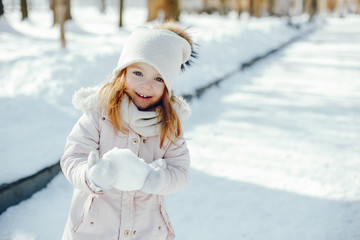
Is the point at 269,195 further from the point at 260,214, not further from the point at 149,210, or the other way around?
the point at 149,210

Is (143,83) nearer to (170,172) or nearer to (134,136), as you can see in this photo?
(134,136)

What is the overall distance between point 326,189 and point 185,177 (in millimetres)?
2241

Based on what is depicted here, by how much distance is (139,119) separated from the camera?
173cm

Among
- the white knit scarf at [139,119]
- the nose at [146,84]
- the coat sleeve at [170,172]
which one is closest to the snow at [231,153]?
the coat sleeve at [170,172]

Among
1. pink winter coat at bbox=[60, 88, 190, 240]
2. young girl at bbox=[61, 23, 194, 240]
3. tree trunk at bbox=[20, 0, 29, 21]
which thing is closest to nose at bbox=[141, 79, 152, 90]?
young girl at bbox=[61, 23, 194, 240]

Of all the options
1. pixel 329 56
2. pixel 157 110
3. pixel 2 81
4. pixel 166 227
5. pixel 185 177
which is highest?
pixel 157 110

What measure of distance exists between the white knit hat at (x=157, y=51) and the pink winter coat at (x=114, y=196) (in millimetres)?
293

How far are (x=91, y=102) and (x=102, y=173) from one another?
50 cm

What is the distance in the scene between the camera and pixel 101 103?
1742 mm

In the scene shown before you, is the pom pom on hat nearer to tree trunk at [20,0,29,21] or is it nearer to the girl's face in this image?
the girl's face

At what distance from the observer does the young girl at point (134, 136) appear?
65.1 inches

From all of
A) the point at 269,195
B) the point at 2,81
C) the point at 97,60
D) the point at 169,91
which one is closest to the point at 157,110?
the point at 169,91

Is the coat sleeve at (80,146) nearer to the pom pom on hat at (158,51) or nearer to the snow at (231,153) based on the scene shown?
the pom pom on hat at (158,51)

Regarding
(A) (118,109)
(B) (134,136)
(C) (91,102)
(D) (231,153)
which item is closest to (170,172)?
(B) (134,136)
